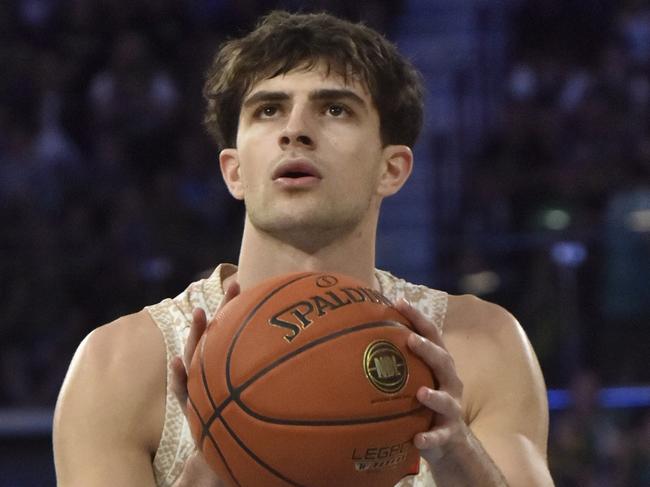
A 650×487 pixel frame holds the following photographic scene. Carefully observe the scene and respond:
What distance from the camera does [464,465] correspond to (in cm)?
285

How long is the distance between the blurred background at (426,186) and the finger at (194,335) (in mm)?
3786

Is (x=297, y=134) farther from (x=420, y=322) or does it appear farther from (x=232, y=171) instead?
(x=420, y=322)

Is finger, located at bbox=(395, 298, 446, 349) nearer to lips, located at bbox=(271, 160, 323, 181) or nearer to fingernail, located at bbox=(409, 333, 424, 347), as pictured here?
fingernail, located at bbox=(409, 333, 424, 347)

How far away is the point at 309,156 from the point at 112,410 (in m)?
0.83

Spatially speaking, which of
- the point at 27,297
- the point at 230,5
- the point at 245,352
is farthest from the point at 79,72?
the point at 245,352

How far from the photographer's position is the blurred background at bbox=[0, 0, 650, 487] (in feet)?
21.1

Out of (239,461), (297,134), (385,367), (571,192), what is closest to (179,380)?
(239,461)

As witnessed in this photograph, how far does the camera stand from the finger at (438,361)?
8.83 ft

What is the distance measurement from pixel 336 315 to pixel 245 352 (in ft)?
0.69

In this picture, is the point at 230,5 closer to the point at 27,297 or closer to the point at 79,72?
the point at 79,72

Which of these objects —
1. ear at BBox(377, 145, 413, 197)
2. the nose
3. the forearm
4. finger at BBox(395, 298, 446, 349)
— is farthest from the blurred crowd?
finger at BBox(395, 298, 446, 349)

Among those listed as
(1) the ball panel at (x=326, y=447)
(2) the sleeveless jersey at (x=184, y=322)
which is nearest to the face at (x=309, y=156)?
(2) the sleeveless jersey at (x=184, y=322)

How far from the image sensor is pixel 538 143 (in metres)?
7.91

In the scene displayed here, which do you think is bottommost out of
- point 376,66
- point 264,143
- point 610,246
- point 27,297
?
point 27,297
